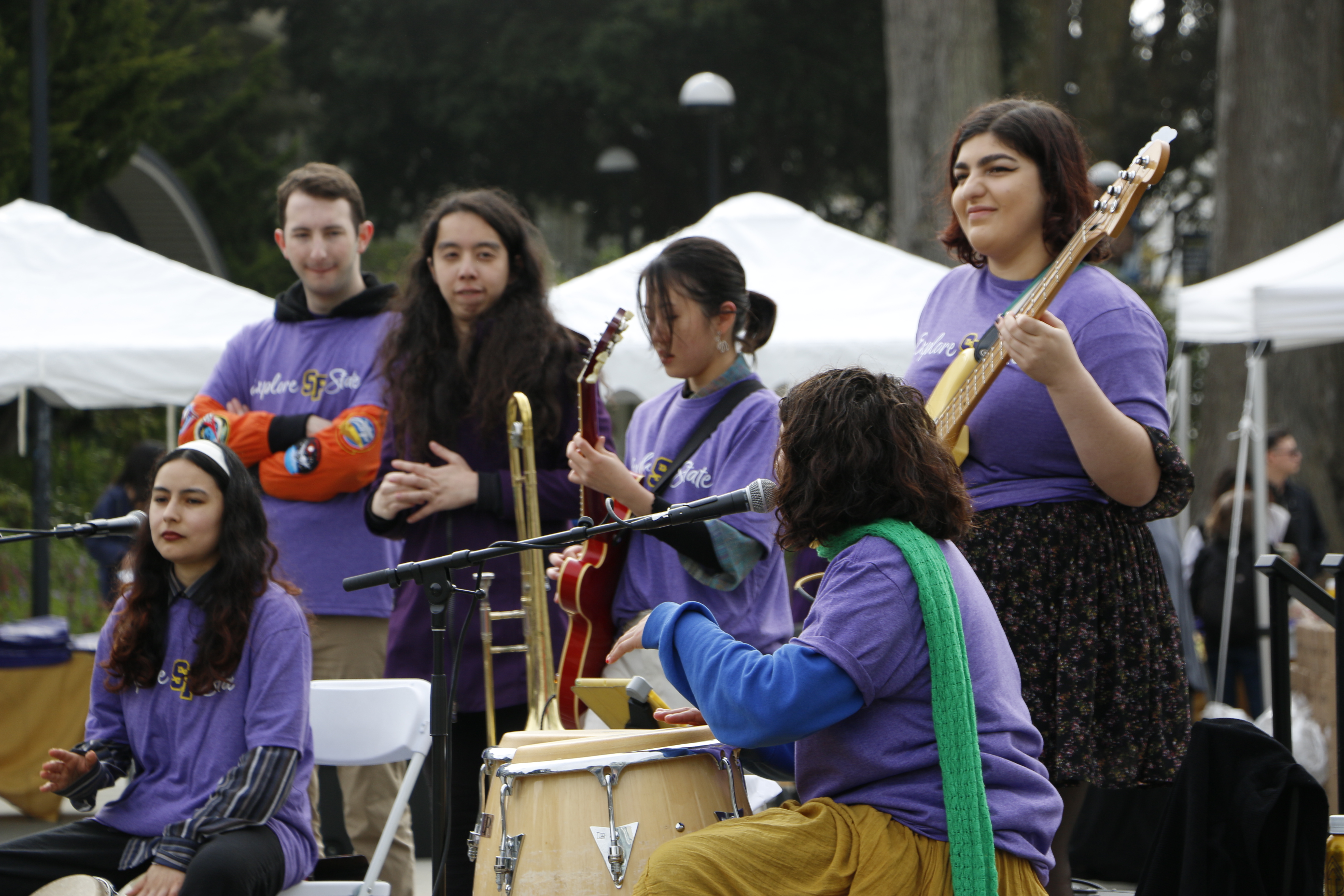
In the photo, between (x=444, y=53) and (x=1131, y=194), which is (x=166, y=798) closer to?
(x=1131, y=194)

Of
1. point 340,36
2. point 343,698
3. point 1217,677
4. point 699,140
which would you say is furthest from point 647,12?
point 343,698

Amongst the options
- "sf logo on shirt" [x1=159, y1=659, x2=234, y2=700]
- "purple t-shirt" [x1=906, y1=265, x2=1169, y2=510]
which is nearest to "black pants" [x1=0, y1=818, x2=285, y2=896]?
"sf logo on shirt" [x1=159, y1=659, x2=234, y2=700]

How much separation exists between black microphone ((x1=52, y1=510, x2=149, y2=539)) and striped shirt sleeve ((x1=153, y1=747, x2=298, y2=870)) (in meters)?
0.57

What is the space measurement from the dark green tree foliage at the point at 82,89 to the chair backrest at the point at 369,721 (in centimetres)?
1034

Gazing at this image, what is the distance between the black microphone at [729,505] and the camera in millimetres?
2332

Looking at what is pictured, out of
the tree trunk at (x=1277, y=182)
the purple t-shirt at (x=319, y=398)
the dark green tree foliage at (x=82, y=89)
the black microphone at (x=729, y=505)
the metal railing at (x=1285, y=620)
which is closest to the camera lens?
the black microphone at (x=729, y=505)

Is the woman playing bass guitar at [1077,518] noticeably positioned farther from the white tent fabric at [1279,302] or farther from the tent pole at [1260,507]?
the tent pole at [1260,507]

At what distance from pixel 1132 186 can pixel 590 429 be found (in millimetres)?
1277

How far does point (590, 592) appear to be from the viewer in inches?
123

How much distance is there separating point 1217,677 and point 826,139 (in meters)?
14.1

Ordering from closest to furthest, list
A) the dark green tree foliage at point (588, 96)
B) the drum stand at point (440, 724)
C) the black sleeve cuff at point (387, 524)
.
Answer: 1. the drum stand at point (440, 724)
2. the black sleeve cuff at point (387, 524)
3. the dark green tree foliage at point (588, 96)

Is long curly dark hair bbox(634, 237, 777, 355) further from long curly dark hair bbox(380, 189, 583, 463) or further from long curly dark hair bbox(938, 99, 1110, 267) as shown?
long curly dark hair bbox(938, 99, 1110, 267)

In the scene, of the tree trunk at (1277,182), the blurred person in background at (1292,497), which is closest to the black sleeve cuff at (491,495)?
the blurred person in background at (1292,497)

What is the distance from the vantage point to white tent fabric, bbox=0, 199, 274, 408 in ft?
20.9
